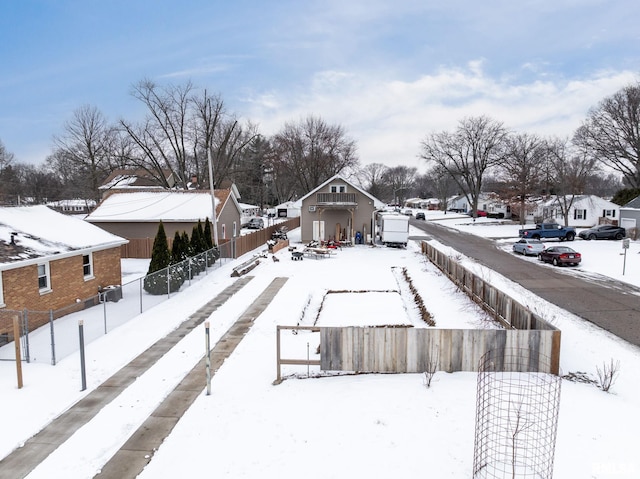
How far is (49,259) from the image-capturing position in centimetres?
1597

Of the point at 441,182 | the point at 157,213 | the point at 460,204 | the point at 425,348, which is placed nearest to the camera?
the point at 425,348

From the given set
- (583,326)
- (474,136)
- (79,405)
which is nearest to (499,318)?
(583,326)

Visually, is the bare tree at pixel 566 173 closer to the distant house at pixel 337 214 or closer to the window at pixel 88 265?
the distant house at pixel 337 214

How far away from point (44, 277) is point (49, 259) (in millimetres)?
844

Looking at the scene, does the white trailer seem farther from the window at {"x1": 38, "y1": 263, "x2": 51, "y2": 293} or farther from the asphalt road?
the window at {"x1": 38, "y1": 263, "x2": 51, "y2": 293}

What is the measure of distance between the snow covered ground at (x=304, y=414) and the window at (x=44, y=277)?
3.34 meters

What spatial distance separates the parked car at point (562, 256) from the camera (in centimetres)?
2775

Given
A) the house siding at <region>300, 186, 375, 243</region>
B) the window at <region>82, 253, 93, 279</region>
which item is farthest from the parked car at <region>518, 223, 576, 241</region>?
the window at <region>82, 253, 93, 279</region>

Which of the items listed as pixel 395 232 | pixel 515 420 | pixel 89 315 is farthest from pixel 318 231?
pixel 515 420

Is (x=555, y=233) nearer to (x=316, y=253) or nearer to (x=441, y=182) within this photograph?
(x=316, y=253)

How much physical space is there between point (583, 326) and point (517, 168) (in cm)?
5430

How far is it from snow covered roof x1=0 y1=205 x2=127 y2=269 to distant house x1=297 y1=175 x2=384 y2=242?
20980 millimetres

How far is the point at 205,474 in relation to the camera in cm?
710

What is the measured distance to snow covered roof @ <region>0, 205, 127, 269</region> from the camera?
15.3 metres
